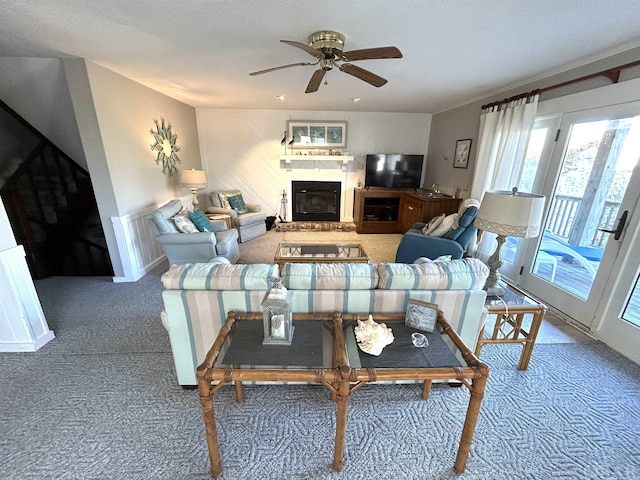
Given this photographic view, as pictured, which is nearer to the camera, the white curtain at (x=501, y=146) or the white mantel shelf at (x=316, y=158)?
the white curtain at (x=501, y=146)

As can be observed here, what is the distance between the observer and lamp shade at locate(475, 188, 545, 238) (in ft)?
5.62

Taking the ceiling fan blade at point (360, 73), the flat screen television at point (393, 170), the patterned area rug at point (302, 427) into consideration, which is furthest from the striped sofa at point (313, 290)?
the flat screen television at point (393, 170)

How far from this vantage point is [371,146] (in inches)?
225

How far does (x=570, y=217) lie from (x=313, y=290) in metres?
2.87

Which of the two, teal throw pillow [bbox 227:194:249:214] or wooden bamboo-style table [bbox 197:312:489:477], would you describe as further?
teal throw pillow [bbox 227:194:249:214]

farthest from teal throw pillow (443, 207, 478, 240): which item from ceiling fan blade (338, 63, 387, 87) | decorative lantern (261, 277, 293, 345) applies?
decorative lantern (261, 277, 293, 345)

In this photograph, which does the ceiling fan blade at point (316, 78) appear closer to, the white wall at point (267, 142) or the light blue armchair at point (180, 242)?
the light blue armchair at point (180, 242)

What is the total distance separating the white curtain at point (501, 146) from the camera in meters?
3.05

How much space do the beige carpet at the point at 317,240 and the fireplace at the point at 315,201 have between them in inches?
24.4

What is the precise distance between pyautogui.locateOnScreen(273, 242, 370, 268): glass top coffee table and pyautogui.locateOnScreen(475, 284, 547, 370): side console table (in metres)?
1.45

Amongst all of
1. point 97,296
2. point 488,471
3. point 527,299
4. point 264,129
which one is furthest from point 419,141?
point 97,296

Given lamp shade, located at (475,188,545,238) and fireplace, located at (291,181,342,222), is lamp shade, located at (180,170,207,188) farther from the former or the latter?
lamp shade, located at (475,188,545,238)

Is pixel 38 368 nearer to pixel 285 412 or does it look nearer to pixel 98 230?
pixel 285 412

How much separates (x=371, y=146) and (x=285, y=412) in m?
5.33
